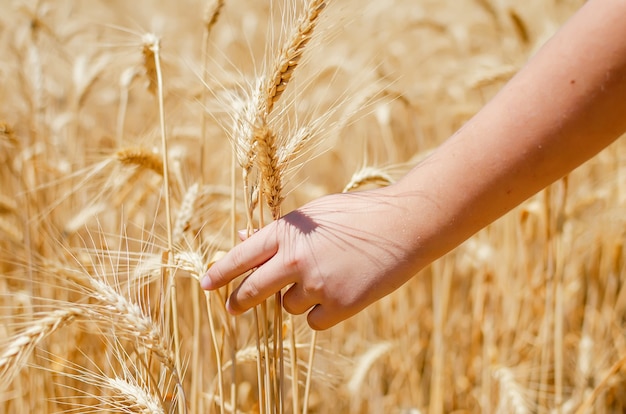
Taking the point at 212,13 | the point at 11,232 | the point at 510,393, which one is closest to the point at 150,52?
the point at 212,13

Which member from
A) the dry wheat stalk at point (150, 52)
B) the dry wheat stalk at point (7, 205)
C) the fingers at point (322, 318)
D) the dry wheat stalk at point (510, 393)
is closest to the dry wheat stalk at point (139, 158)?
the dry wheat stalk at point (150, 52)

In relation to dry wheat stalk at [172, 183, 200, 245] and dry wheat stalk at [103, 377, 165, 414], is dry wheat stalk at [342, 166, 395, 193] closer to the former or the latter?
dry wheat stalk at [172, 183, 200, 245]

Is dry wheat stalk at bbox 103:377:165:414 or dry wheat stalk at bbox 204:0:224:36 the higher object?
dry wheat stalk at bbox 204:0:224:36

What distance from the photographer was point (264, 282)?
0.67 metres

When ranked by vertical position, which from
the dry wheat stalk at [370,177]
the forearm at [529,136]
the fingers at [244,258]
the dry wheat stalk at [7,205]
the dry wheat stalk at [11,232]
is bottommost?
the fingers at [244,258]

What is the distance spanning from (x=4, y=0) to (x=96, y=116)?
846mm

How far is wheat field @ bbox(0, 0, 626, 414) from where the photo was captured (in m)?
0.72

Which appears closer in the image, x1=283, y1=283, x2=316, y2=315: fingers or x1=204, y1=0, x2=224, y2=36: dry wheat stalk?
x1=283, y1=283, x2=316, y2=315: fingers

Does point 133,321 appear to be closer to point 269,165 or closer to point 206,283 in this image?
point 206,283

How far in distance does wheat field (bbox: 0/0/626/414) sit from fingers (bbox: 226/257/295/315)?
0.12ft

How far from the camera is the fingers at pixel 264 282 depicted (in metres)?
0.67

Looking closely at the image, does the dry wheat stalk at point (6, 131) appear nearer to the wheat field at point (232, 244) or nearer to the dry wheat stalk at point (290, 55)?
the wheat field at point (232, 244)

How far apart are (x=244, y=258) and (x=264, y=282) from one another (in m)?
0.04

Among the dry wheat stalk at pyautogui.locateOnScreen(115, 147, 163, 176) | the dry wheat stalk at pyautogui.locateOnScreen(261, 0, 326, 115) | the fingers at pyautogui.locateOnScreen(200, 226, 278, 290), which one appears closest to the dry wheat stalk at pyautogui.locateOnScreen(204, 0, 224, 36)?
the dry wheat stalk at pyautogui.locateOnScreen(115, 147, 163, 176)
